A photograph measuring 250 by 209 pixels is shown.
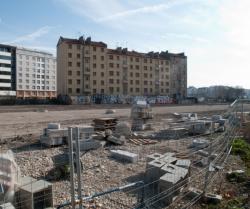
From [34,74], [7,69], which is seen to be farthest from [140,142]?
[34,74]

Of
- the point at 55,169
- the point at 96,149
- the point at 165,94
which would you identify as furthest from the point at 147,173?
the point at 165,94

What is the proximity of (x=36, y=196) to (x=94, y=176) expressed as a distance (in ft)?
8.96

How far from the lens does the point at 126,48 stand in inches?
3332

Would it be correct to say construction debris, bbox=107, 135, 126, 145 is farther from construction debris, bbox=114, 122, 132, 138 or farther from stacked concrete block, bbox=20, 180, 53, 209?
stacked concrete block, bbox=20, 180, 53, 209

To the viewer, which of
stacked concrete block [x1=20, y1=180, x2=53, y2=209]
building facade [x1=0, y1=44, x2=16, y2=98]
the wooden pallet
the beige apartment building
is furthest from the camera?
building facade [x1=0, y1=44, x2=16, y2=98]

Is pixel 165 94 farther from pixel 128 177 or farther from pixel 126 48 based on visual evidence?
pixel 128 177

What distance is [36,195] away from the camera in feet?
17.9

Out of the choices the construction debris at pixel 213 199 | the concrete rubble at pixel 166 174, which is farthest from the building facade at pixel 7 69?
the construction debris at pixel 213 199

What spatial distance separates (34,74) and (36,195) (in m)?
100

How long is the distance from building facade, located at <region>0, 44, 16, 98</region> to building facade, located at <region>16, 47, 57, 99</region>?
2.96 meters

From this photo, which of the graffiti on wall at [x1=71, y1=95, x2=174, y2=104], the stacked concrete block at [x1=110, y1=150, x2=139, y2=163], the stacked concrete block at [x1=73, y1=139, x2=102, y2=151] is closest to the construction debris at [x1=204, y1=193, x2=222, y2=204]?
the stacked concrete block at [x1=110, y1=150, x2=139, y2=163]

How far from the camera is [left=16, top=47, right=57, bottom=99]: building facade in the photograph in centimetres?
9488

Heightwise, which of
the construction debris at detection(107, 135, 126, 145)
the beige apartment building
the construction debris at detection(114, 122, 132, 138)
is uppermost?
the beige apartment building

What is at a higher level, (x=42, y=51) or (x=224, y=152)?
(x=42, y=51)
